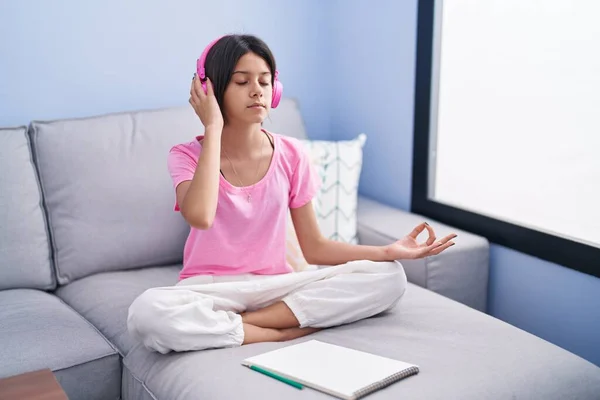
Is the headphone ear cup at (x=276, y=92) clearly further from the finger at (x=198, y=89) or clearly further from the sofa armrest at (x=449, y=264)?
the sofa armrest at (x=449, y=264)

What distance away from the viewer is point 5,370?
1.54 metres

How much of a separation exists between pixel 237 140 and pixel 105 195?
525 mm

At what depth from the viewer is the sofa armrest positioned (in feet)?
6.97

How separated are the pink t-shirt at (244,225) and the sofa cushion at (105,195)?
35cm

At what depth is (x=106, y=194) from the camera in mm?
2127

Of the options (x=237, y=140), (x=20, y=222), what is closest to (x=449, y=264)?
(x=237, y=140)

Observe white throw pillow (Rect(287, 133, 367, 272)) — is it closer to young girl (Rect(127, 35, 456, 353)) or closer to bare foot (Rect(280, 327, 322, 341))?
young girl (Rect(127, 35, 456, 353))

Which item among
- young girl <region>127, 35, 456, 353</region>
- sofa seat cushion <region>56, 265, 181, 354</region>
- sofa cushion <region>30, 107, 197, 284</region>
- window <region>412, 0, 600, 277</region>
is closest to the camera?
young girl <region>127, 35, 456, 353</region>

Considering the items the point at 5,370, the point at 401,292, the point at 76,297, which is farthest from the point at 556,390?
the point at 76,297

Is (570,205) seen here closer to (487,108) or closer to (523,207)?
(523,207)

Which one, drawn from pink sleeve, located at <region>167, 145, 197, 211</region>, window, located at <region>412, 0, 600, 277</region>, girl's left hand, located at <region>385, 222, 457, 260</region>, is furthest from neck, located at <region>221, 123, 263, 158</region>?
window, located at <region>412, 0, 600, 277</region>

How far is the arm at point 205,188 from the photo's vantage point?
159 cm

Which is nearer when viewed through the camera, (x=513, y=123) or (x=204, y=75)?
(x=204, y=75)

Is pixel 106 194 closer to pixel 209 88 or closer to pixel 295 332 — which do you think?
pixel 209 88
